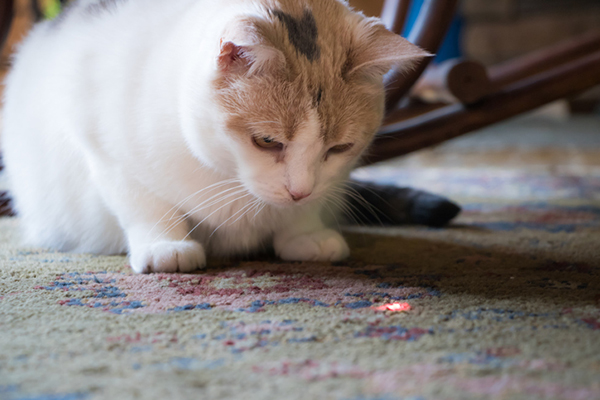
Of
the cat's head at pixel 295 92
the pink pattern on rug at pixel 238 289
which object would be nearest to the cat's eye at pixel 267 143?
the cat's head at pixel 295 92

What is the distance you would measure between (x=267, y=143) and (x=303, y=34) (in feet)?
0.71

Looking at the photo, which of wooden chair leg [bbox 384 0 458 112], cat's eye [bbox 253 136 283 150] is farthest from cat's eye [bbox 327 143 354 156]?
wooden chair leg [bbox 384 0 458 112]

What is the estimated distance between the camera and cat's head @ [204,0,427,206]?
0.88m

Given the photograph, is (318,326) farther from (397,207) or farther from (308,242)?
(397,207)

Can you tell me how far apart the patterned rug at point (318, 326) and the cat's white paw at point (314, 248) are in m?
0.04

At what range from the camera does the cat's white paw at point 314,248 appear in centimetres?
113

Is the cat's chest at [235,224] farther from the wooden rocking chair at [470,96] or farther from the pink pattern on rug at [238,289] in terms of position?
the wooden rocking chair at [470,96]

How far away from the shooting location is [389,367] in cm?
60

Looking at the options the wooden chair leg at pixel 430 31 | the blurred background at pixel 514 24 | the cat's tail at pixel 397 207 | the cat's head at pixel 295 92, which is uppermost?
the blurred background at pixel 514 24

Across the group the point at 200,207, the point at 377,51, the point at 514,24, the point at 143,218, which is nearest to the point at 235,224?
the point at 200,207

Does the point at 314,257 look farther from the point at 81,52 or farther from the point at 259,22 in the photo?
the point at 81,52

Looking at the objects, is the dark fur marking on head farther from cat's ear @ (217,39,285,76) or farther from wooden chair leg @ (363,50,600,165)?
wooden chair leg @ (363,50,600,165)

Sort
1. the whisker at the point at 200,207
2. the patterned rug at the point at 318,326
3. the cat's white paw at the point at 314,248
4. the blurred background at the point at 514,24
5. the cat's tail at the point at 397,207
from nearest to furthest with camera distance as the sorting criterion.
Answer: the patterned rug at the point at 318,326 < the whisker at the point at 200,207 < the cat's white paw at the point at 314,248 < the cat's tail at the point at 397,207 < the blurred background at the point at 514,24

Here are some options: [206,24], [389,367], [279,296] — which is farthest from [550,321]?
[206,24]
